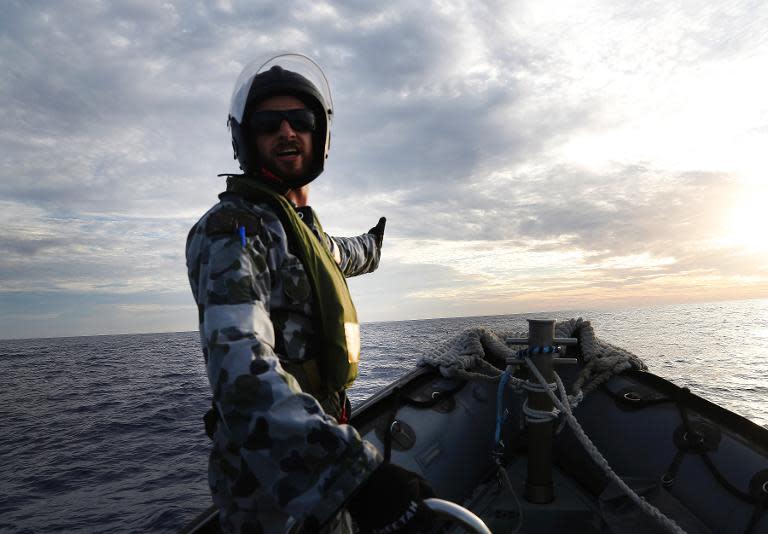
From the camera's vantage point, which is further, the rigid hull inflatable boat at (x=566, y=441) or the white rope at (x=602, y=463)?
the rigid hull inflatable boat at (x=566, y=441)

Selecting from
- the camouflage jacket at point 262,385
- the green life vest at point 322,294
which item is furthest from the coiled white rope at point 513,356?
the camouflage jacket at point 262,385

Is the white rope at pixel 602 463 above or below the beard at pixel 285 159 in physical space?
→ below

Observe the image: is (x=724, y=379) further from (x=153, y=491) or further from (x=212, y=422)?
(x=212, y=422)

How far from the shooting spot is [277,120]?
2.02 meters

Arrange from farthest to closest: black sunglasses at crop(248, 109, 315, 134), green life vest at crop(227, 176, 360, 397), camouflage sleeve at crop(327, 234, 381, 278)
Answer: camouflage sleeve at crop(327, 234, 381, 278) < black sunglasses at crop(248, 109, 315, 134) < green life vest at crop(227, 176, 360, 397)

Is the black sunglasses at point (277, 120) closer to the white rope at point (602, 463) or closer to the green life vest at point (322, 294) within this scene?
the green life vest at point (322, 294)

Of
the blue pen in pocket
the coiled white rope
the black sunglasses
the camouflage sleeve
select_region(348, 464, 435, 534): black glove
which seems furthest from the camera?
the coiled white rope

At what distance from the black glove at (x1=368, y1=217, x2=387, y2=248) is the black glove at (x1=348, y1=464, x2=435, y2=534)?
2334mm

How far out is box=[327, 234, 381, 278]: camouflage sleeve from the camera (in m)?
3.00

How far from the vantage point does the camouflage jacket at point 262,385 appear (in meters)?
1.11

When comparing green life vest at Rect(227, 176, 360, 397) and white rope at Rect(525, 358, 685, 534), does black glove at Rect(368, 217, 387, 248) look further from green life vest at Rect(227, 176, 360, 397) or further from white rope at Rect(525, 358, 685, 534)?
green life vest at Rect(227, 176, 360, 397)

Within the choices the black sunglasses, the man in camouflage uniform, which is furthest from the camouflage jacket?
the black sunglasses

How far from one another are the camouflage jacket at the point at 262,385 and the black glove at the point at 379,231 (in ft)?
5.50

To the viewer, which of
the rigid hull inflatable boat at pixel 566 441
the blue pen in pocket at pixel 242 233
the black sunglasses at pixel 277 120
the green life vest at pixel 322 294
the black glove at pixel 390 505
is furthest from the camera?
the rigid hull inflatable boat at pixel 566 441
